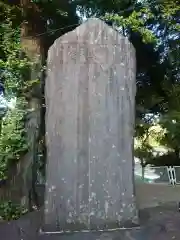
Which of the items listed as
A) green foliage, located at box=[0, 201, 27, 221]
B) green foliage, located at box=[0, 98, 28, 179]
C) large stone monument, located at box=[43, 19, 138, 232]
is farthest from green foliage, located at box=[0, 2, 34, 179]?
large stone monument, located at box=[43, 19, 138, 232]

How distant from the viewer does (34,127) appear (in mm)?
7035

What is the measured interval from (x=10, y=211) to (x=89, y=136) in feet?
8.42

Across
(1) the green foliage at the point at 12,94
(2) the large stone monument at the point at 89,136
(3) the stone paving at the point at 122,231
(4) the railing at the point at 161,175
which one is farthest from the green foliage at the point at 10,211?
(4) the railing at the point at 161,175

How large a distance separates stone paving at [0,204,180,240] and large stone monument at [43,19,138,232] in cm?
21

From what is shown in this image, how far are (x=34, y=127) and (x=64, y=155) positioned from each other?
2.05 meters

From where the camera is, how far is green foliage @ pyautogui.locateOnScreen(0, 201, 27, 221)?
6461 mm

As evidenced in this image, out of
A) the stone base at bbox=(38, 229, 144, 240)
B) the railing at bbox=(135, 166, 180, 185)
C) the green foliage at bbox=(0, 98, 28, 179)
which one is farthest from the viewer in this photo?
the railing at bbox=(135, 166, 180, 185)

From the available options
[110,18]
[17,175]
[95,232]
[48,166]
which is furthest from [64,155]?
[110,18]

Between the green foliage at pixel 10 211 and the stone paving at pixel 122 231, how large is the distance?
1.28 ft

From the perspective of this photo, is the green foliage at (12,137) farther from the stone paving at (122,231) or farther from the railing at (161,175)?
the railing at (161,175)

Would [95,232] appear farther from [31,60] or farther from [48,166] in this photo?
[31,60]

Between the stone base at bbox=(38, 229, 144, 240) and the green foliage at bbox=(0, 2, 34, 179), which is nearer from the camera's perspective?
the stone base at bbox=(38, 229, 144, 240)

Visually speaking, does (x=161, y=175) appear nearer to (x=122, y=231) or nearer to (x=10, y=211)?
(x=10, y=211)

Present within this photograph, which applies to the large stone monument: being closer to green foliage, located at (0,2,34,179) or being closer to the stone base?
the stone base
